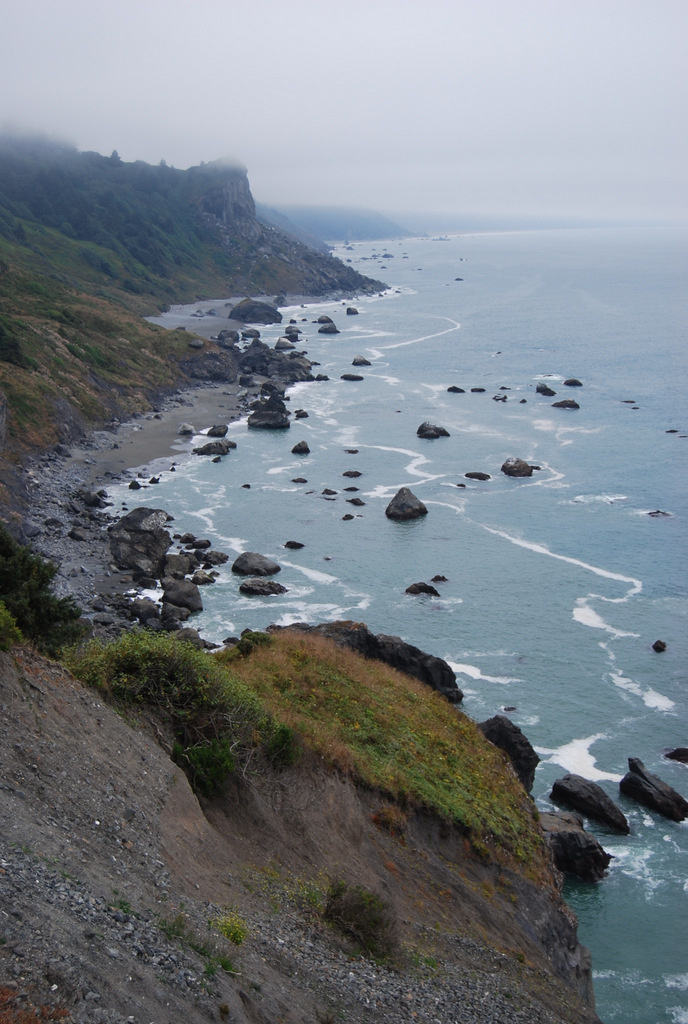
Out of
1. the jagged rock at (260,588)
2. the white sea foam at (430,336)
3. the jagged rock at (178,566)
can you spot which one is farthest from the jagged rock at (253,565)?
the white sea foam at (430,336)

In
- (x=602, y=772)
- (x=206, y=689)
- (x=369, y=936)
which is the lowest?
(x=602, y=772)

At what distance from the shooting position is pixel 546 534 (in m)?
67.5

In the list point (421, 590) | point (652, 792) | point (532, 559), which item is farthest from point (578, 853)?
point (532, 559)

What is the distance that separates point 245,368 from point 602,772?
100.0 m

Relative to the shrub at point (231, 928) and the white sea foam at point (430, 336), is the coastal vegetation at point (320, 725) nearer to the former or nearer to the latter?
the shrub at point (231, 928)

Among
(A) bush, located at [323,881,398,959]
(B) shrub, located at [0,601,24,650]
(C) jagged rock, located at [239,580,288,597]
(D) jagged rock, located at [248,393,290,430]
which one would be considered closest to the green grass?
(A) bush, located at [323,881,398,959]

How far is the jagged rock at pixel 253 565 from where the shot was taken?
190ft

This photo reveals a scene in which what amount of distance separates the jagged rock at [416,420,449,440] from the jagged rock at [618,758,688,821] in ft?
196

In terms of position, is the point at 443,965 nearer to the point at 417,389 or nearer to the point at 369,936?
the point at 369,936

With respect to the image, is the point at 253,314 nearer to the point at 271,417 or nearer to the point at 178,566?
the point at 271,417

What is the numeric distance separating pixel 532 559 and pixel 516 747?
27806 millimetres

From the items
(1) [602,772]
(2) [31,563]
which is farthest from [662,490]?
(2) [31,563]

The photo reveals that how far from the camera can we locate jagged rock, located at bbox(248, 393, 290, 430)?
9788 cm

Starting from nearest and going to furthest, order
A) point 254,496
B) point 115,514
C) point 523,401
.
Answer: point 115,514, point 254,496, point 523,401
